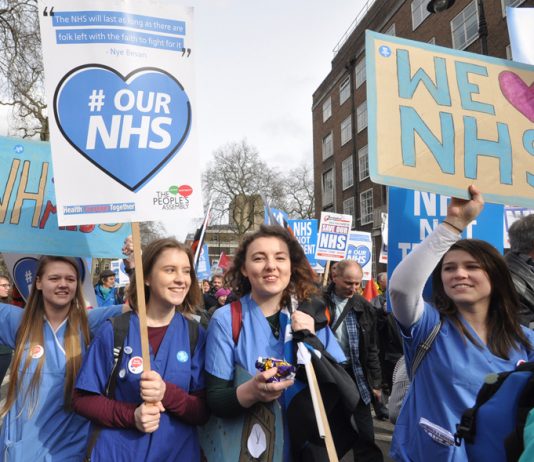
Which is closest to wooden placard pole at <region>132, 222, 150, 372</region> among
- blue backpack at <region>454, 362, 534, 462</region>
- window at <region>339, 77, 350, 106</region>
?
blue backpack at <region>454, 362, 534, 462</region>

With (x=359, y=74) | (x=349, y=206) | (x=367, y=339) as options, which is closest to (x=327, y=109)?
(x=359, y=74)

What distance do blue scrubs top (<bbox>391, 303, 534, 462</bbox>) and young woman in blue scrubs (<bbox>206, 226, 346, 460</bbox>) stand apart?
35cm

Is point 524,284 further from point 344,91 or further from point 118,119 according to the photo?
point 344,91

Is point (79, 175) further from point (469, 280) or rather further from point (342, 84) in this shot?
point (342, 84)

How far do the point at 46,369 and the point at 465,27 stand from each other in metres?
19.9

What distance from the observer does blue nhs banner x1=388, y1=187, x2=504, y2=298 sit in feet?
10.2

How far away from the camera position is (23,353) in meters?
2.31

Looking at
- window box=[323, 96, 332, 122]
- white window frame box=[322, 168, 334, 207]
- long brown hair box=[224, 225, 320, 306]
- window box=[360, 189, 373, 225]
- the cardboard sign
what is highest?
window box=[323, 96, 332, 122]

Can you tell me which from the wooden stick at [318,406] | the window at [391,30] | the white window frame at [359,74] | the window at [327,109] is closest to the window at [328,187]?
the window at [327,109]

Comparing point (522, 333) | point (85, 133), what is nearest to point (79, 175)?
point (85, 133)

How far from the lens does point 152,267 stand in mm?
2295

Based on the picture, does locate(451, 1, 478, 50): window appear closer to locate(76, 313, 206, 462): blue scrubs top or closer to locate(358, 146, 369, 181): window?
locate(358, 146, 369, 181): window

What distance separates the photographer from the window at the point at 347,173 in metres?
27.8

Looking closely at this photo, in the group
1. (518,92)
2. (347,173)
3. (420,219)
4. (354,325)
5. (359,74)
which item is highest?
(359,74)
